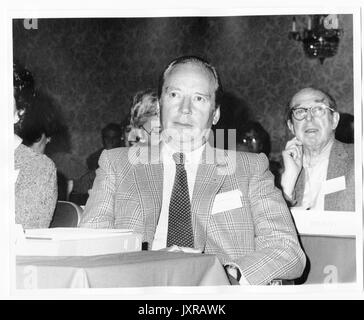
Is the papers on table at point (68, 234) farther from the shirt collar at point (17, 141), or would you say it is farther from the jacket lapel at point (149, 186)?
the shirt collar at point (17, 141)

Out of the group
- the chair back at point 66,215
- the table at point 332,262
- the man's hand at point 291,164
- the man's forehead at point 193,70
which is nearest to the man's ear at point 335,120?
the man's hand at point 291,164

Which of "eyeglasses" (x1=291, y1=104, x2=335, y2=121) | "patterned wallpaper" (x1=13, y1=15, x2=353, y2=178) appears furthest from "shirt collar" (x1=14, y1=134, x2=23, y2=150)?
"eyeglasses" (x1=291, y1=104, x2=335, y2=121)

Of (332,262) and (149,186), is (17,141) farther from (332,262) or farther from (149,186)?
(332,262)

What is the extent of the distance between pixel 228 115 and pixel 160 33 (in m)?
0.64

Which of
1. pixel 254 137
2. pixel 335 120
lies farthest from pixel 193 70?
pixel 254 137

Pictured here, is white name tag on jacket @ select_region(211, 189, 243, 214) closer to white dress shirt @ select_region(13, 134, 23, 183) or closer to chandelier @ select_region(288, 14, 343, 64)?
white dress shirt @ select_region(13, 134, 23, 183)

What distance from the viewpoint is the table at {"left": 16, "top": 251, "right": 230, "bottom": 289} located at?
1531mm

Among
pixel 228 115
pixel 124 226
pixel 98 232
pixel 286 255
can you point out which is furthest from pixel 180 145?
pixel 228 115

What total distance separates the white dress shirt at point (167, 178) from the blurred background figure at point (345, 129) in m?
0.68

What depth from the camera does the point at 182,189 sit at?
2.48m

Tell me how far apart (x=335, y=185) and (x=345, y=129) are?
283mm

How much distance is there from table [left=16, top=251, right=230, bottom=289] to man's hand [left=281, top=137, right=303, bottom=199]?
51.3 inches

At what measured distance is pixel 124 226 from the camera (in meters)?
2.41
